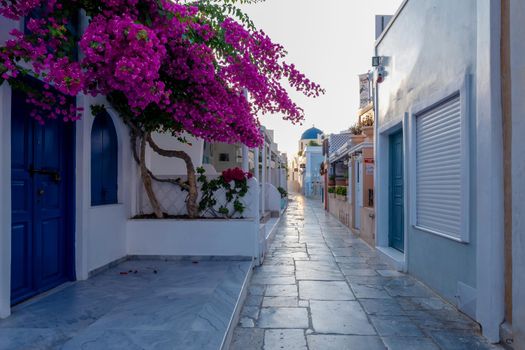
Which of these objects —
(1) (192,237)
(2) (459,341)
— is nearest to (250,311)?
(2) (459,341)

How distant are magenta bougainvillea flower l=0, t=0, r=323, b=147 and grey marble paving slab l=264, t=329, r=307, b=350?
95.8 inches

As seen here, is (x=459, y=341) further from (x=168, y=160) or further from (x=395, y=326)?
(x=168, y=160)

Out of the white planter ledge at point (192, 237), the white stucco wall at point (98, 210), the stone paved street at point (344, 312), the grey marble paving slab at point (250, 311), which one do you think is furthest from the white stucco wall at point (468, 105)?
the white stucco wall at point (98, 210)

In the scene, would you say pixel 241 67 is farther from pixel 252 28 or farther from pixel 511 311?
pixel 511 311

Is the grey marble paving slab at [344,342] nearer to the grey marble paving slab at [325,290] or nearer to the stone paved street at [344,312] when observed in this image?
the stone paved street at [344,312]

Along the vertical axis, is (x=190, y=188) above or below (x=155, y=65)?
below

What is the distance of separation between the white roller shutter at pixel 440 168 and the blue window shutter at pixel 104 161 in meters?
4.47

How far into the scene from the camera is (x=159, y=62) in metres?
Answer: 3.52

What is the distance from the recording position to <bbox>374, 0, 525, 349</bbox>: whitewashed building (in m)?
3.29

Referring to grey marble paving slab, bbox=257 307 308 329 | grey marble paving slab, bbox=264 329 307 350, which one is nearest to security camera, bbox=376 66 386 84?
grey marble paving slab, bbox=257 307 308 329

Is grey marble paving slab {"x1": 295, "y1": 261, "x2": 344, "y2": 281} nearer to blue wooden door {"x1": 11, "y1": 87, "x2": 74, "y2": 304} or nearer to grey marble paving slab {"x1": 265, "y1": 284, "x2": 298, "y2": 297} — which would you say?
grey marble paving slab {"x1": 265, "y1": 284, "x2": 298, "y2": 297}

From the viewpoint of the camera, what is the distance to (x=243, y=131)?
5.54 metres

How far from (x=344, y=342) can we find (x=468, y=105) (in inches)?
105

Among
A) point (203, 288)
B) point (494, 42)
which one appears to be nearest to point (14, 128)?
point (203, 288)
